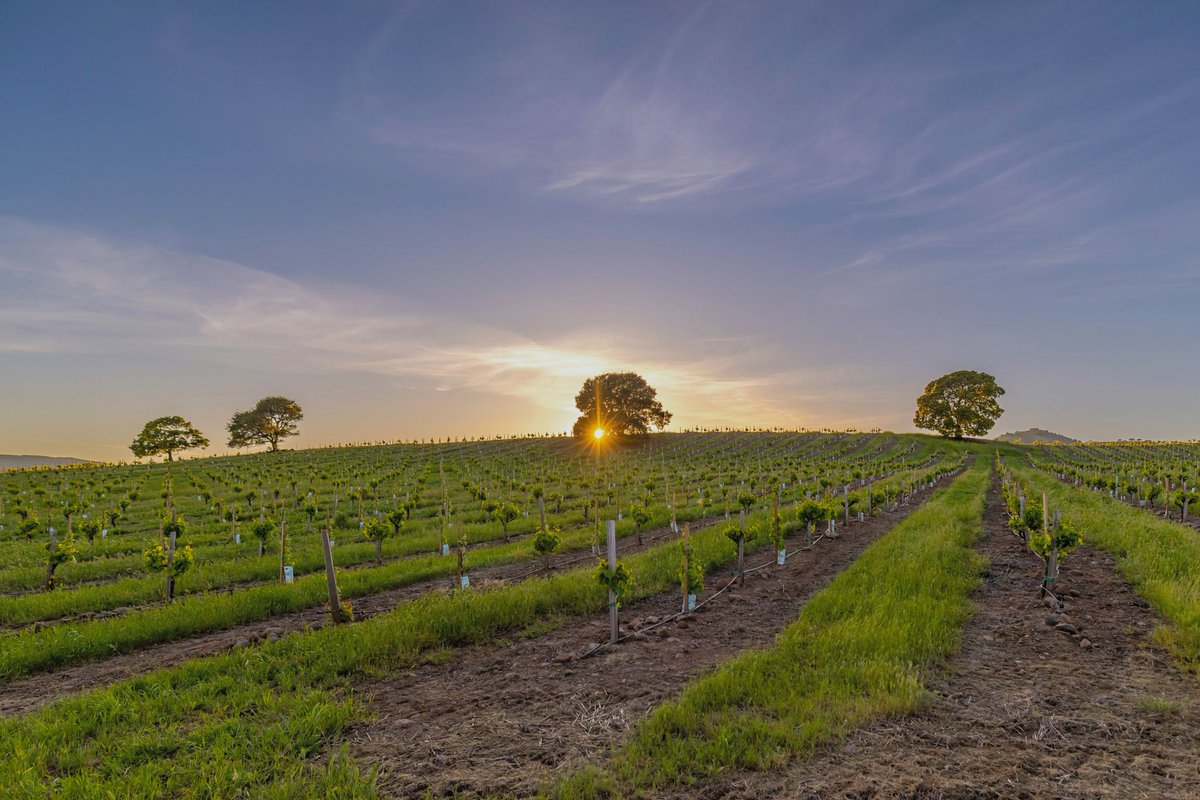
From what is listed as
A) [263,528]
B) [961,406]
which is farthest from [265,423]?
[961,406]

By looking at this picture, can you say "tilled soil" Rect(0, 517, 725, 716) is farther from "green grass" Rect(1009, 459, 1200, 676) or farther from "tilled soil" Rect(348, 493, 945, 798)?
"green grass" Rect(1009, 459, 1200, 676)

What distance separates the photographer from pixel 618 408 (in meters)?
90.8

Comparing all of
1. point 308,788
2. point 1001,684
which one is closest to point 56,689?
point 308,788

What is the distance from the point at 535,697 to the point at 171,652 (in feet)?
25.8

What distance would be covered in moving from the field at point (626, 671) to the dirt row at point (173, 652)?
0.09 meters

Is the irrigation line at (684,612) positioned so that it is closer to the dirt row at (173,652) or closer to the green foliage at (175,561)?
the dirt row at (173,652)

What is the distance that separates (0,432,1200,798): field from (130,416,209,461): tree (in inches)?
3401

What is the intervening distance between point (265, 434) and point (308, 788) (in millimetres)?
108269

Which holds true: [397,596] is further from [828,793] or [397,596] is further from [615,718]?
[828,793]

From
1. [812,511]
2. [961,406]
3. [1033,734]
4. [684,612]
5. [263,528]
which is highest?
[961,406]

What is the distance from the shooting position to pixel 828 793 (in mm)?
5328

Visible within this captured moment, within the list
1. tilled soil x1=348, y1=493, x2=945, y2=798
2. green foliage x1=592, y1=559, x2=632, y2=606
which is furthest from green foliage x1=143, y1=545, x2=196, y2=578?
green foliage x1=592, y1=559, x2=632, y2=606

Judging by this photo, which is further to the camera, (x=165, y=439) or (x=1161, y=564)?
(x=165, y=439)

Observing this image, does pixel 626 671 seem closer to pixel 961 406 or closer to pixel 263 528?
pixel 263 528
